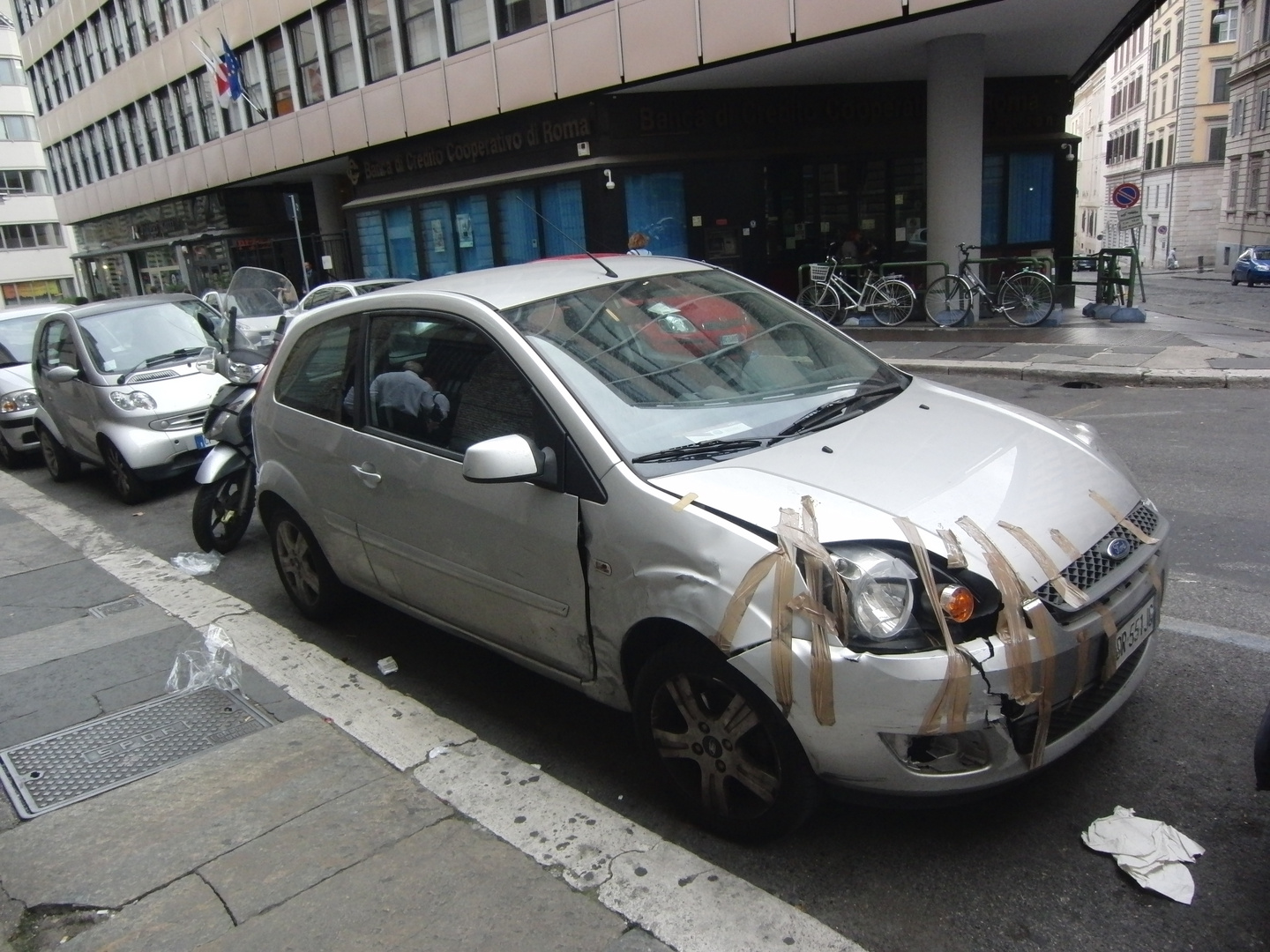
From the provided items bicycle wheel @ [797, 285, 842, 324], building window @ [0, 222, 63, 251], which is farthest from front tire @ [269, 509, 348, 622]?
building window @ [0, 222, 63, 251]

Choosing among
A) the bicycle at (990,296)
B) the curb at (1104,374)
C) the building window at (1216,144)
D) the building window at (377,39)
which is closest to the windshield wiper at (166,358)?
the curb at (1104,374)

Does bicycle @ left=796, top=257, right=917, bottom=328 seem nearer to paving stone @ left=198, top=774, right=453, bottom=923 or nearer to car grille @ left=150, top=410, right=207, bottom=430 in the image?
car grille @ left=150, top=410, right=207, bottom=430

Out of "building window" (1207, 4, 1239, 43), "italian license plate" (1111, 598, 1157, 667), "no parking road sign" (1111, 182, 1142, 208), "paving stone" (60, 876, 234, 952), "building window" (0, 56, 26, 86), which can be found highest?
"building window" (0, 56, 26, 86)

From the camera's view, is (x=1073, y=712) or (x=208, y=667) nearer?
(x=1073, y=712)

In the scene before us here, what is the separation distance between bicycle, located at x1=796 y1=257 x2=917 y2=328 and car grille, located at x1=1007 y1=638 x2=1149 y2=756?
42.1 feet

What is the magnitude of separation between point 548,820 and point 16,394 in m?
9.97

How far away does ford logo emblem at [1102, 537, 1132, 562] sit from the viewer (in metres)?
2.96

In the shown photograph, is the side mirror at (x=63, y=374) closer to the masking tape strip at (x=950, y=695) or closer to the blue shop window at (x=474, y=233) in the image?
the masking tape strip at (x=950, y=695)

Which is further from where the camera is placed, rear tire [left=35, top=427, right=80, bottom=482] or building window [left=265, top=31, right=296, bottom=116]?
building window [left=265, top=31, right=296, bottom=116]

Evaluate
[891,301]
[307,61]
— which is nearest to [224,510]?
[891,301]

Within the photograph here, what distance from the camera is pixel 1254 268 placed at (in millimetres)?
36469

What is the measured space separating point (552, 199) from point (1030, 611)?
60.0 ft

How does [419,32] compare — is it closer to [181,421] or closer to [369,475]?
[181,421]

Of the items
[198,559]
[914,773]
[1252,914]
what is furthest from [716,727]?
[198,559]
